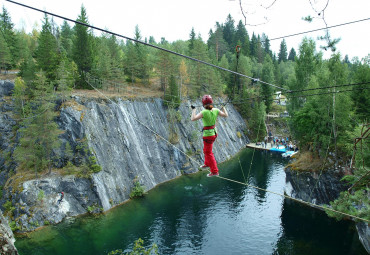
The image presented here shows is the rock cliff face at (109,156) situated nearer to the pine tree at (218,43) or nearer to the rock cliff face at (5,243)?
the rock cliff face at (5,243)

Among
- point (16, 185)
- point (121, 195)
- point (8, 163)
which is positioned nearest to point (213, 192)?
point (121, 195)

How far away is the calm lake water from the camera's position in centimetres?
1895

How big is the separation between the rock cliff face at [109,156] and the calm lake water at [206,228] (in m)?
1.65

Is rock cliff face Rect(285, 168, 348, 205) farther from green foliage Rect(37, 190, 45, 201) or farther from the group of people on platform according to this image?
the group of people on platform

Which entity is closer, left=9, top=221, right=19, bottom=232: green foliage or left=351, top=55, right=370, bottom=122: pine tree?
left=9, top=221, right=19, bottom=232: green foliage

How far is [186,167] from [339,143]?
19.1 meters

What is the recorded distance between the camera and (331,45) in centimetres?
639

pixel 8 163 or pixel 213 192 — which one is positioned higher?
pixel 8 163

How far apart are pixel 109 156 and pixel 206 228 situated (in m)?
13.1

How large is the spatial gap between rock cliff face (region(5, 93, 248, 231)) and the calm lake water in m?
1.65

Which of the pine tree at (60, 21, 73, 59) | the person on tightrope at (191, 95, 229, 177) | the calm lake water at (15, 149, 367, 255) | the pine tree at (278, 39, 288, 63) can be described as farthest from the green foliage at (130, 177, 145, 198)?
the pine tree at (278, 39, 288, 63)

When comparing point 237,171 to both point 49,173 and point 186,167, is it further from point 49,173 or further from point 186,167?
point 49,173

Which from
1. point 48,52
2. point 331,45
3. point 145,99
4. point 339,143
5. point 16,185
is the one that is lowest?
point 16,185

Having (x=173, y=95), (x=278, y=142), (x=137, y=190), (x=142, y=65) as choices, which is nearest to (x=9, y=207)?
(x=137, y=190)
